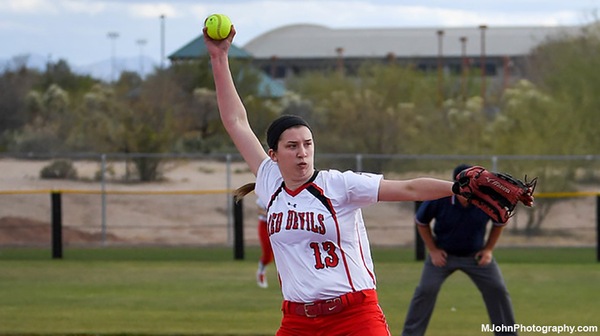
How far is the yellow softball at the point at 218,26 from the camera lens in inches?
245

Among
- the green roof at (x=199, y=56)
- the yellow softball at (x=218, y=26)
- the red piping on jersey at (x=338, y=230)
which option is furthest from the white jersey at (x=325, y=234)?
the green roof at (x=199, y=56)

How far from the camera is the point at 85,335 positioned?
11305mm

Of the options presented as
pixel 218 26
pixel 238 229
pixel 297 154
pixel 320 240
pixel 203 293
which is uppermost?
pixel 218 26

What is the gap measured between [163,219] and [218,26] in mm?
19672

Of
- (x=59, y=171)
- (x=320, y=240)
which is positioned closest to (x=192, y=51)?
(x=59, y=171)

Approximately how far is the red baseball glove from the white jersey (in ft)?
1.58

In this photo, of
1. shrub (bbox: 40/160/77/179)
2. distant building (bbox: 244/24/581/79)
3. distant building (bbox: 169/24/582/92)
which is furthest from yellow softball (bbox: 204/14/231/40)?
distant building (bbox: 244/24/581/79)

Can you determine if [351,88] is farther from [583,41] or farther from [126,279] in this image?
[126,279]

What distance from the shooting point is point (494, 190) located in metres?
5.19

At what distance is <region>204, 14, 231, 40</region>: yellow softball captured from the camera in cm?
621

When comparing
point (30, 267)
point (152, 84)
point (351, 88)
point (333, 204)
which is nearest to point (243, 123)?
point (333, 204)

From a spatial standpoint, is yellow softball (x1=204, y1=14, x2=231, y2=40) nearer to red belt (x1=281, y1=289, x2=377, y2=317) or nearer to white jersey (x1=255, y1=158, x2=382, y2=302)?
white jersey (x1=255, y1=158, x2=382, y2=302)
